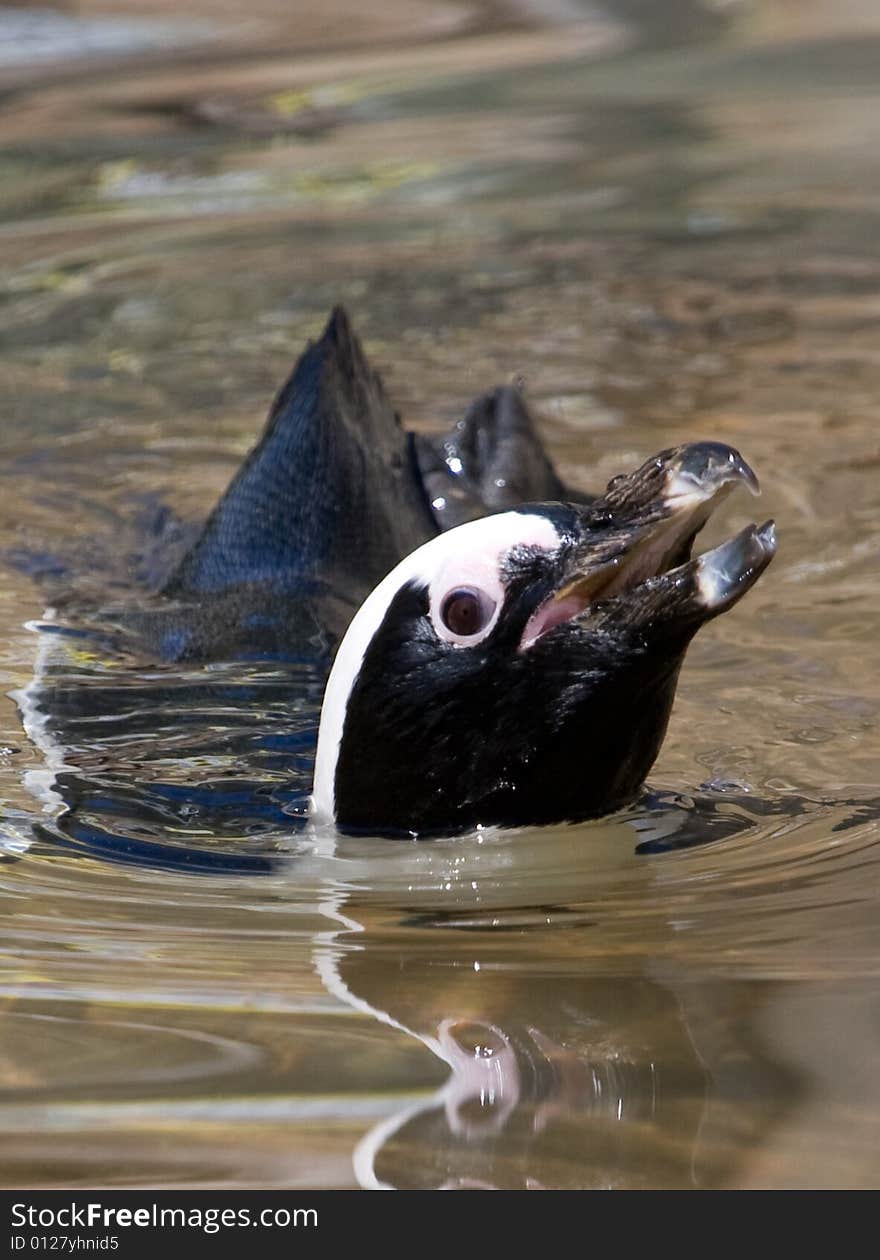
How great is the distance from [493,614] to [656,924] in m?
0.44

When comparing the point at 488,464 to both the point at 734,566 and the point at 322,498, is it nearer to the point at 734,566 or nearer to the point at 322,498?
the point at 322,498

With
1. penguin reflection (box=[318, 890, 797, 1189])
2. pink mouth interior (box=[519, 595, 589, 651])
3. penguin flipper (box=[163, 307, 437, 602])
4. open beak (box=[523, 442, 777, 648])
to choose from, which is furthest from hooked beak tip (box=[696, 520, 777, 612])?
penguin flipper (box=[163, 307, 437, 602])

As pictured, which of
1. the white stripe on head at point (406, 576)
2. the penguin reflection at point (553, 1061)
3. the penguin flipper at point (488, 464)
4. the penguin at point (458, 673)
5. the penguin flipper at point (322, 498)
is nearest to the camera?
the penguin reflection at point (553, 1061)

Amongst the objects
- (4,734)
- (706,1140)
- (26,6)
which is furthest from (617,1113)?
(26,6)

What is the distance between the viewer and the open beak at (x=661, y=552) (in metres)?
2.46

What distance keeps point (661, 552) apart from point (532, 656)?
0.70 feet

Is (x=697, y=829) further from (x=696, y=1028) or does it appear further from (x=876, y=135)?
(x=876, y=135)

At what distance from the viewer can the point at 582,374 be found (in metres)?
6.12

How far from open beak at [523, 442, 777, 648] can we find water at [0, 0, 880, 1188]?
39 cm

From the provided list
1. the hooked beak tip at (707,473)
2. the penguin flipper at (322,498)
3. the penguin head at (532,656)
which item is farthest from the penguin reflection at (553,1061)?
the penguin flipper at (322,498)

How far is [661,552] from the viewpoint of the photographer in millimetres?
2578

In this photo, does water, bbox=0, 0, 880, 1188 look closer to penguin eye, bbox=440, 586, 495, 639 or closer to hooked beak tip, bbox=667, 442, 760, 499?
penguin eye, bbox=440, 586, 495, 639

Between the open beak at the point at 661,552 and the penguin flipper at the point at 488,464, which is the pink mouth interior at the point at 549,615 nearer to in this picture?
the open beak at the point at 661,552

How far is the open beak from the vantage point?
2459 mm
